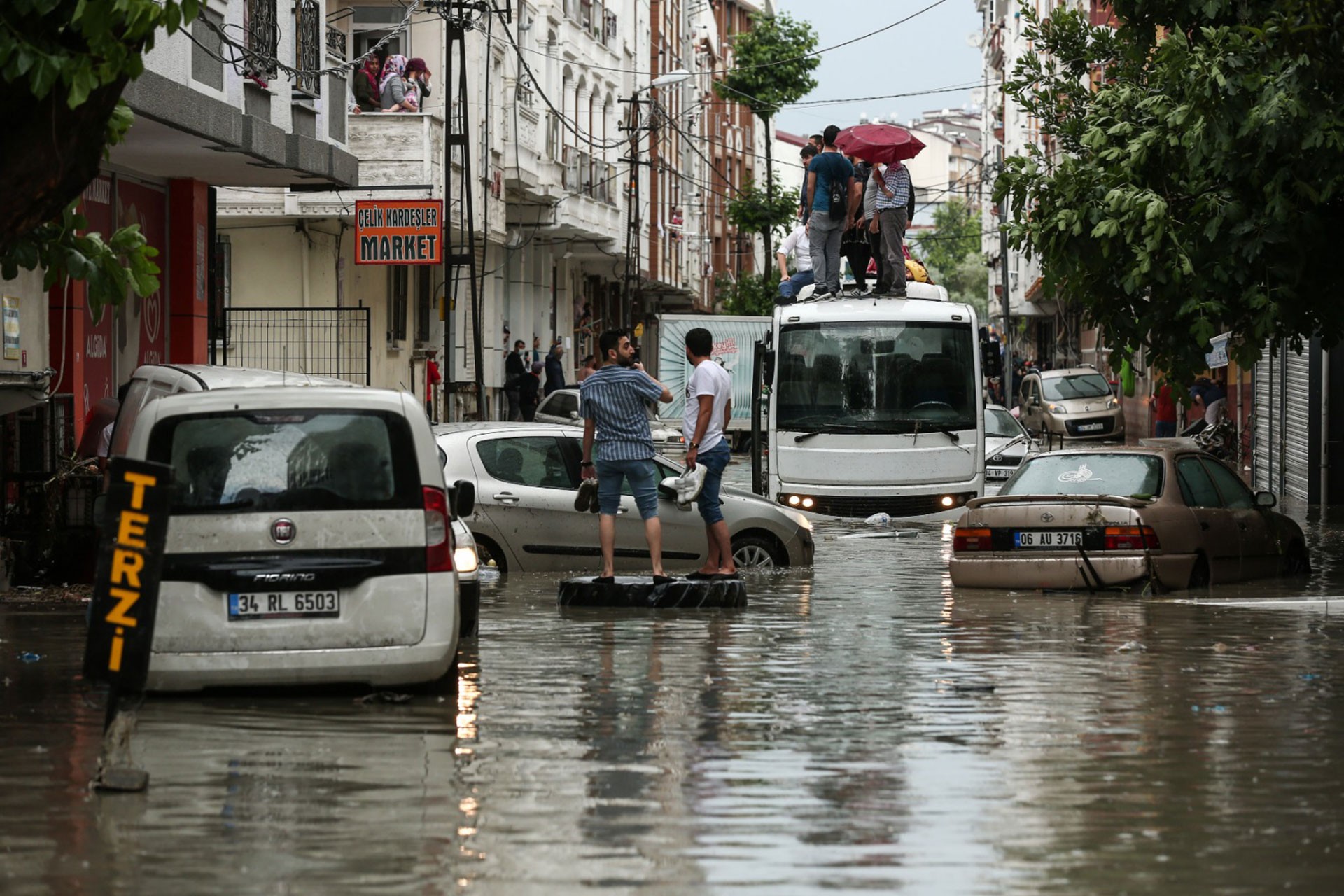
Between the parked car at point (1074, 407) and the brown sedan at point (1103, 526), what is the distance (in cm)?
3152

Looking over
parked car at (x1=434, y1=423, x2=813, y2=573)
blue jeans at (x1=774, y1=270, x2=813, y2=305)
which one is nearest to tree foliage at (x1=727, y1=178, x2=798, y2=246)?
blue jeans at (x1=774, y1=270, x2=813, y2=305)

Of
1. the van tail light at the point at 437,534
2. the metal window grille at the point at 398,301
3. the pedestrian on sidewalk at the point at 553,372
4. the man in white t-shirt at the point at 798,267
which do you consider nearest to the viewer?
the van tail light at the point at 437,534

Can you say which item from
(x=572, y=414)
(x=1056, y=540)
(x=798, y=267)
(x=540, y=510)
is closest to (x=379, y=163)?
(x=572, y=414)

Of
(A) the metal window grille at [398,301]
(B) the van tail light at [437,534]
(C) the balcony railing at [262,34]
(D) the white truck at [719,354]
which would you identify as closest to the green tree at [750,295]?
(D) the white truck at [719,354]

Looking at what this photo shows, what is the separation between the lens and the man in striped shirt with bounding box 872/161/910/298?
24.5 metres

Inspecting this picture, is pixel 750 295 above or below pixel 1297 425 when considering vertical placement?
above

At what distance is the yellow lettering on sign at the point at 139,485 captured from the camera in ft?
25.3

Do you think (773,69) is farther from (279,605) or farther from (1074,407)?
(279,605)

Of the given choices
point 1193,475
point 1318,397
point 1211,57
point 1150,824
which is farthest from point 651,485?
point 1318,397

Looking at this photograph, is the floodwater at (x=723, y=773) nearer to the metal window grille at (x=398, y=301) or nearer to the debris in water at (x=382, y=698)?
the debris in water at (x=382, y=698)

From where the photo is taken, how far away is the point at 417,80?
3541 centimetres

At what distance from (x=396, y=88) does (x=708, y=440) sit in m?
20.8

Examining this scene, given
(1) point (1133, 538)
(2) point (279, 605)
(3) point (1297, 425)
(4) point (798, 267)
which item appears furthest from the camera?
(3) point (1297, 425)

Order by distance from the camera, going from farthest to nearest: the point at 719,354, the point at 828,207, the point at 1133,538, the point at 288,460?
the point at 719,354 → the point at 828,207 → the point at 1133,538 → the point at 288,460
